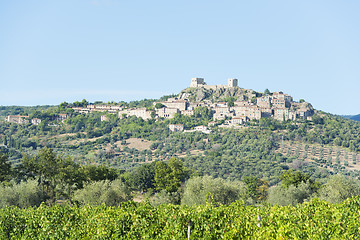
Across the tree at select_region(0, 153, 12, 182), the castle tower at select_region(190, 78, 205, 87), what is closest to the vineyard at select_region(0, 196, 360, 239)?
the tree at select_region(0, 153, 12, 182)

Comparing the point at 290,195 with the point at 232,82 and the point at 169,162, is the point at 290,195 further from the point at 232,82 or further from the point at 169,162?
the point at 232,82

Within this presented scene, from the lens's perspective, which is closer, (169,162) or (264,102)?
(169,162)

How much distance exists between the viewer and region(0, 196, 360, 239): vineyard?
1180 cm

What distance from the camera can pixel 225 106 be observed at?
14375cm

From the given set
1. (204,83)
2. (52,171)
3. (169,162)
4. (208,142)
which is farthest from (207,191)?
(204,83)

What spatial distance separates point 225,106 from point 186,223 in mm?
132174

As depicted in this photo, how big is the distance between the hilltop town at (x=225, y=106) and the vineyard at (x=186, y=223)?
388ft

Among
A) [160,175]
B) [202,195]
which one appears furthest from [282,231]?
[160,175]

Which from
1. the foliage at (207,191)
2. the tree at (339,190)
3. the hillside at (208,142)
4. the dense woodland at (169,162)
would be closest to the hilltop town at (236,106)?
the hillside at (208,142)

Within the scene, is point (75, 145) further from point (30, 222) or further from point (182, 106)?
point (30, 222)

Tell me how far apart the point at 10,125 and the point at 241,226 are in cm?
14491

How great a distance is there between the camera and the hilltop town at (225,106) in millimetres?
132750

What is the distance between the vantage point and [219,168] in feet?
267

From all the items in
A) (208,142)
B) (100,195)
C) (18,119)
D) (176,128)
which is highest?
(18,119)
